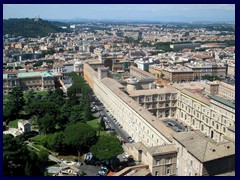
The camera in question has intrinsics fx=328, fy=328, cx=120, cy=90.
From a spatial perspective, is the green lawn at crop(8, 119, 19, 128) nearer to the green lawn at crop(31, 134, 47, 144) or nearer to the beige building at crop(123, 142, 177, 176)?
the green lawn at crop(31, 134, 47, 144)

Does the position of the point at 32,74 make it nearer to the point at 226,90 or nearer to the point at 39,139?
the point at 39,139

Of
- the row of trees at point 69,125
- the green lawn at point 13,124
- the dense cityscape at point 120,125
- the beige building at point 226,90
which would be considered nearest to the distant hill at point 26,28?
the dense cityscape at point 120,125

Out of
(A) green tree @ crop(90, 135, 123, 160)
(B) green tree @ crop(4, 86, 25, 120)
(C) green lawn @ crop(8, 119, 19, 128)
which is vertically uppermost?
(B) green tree @ crop(4, 86, 25, 120)

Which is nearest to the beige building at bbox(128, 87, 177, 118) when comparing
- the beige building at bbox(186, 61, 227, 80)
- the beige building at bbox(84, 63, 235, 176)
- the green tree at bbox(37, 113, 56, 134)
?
the beige building at bbox(84, 63, 235, 176)

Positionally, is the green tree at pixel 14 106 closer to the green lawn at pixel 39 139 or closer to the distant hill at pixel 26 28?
the green lawn at pixel 39 139

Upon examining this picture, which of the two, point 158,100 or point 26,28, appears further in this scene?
point 26,28

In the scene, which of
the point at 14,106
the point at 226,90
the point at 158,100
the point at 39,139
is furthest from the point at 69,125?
the point at 226,90
